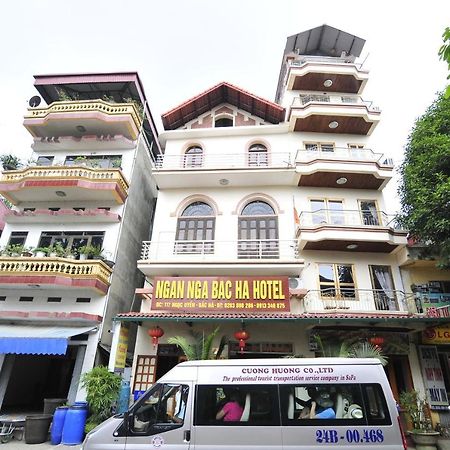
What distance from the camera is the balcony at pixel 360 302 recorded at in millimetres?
12617

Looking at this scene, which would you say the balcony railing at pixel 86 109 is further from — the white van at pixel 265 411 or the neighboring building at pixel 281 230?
the white van at pixel 265 411

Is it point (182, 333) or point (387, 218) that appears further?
point (387, 218)

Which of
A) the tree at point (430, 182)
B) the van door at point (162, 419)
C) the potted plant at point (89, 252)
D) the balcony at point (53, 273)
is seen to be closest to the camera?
the van door at point (162, 419)

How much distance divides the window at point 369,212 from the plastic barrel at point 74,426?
1310cm

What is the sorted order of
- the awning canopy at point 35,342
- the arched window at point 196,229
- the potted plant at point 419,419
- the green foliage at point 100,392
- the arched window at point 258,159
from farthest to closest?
the arched window at point 258,159 < the arched window at point 196,229 < the awning canopy at point 35,342 < the green foliage at point 100,392 < the potted plant at point 419,419

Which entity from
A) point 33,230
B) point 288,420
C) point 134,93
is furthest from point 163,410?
point 134,93

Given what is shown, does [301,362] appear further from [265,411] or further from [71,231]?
[71,231]

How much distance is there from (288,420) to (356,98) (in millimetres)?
16737

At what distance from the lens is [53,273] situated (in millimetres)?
12258

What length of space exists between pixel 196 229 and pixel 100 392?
743 cm

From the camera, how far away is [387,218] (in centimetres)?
1430

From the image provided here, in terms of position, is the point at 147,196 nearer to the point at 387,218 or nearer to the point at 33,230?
the point at 33,230

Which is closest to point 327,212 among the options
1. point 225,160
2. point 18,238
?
point 225,160

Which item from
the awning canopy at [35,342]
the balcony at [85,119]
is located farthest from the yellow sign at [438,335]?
the balcony at [85,119]
